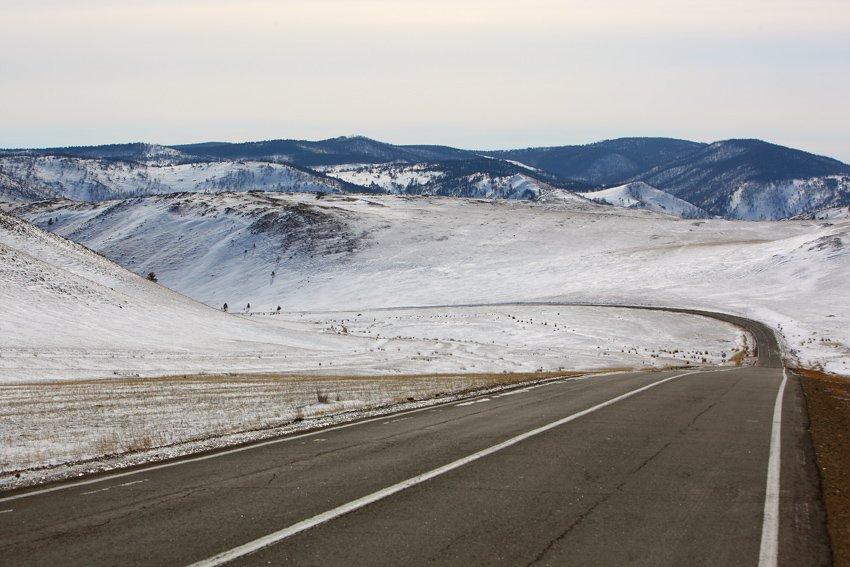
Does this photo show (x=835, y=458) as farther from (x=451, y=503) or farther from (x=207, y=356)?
(x=207, y=356)

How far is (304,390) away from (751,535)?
17.5 meters

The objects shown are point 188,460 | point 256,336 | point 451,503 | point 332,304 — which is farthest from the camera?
point 332,304

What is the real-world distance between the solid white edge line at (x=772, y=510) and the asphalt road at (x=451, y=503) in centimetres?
6

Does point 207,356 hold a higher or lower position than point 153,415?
lower

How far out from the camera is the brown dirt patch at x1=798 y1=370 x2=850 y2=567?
307 inches

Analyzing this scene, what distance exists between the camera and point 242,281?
12938 centimetres

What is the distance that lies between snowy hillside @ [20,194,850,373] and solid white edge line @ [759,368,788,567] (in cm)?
4449

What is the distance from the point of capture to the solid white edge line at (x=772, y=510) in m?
7.14

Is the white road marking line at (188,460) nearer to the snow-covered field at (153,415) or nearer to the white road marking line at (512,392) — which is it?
the snow-covered field at (153,415)

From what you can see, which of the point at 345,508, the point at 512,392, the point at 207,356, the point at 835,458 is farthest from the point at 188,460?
the point at 207,356

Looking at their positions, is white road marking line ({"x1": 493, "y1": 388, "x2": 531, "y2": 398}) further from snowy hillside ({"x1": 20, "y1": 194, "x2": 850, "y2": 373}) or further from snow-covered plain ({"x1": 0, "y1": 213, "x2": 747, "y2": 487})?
snowy hillside ({"x1": 20, "y1": 194, "x2": 850, "y2": 373})

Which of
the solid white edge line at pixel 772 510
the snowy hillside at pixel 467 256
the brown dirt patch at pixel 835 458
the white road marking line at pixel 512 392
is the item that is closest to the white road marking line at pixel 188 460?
the white road marking line at pixel 512 392

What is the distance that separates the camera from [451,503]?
8.84m

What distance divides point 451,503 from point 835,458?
6.65 m
